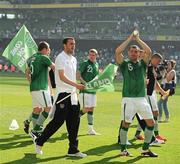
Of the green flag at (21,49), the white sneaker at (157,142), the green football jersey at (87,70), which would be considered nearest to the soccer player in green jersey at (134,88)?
the white sneaker at (157,142)

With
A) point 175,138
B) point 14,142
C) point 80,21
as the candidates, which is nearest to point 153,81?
point 175,138

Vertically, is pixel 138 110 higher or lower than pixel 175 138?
higher

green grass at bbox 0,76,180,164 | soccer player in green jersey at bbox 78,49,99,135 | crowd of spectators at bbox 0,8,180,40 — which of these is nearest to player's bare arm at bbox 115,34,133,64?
green grass at bbox 0,76,180,164

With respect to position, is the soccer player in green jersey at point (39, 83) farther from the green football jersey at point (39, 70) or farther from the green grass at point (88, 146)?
the green grass at point (88, 146)

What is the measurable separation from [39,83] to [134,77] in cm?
236

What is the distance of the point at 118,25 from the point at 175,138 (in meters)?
52.7

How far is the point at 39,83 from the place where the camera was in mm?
10211

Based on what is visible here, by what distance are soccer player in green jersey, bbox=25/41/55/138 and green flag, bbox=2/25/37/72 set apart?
2.62 ft

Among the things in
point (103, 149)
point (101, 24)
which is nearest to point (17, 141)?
point (103, 149)

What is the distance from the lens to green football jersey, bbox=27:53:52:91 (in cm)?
966

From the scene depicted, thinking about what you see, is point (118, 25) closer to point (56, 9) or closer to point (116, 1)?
point (116, 1)

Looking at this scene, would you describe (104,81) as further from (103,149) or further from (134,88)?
(103,149)

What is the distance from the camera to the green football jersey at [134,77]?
28.8ft

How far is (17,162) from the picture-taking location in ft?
26.6
